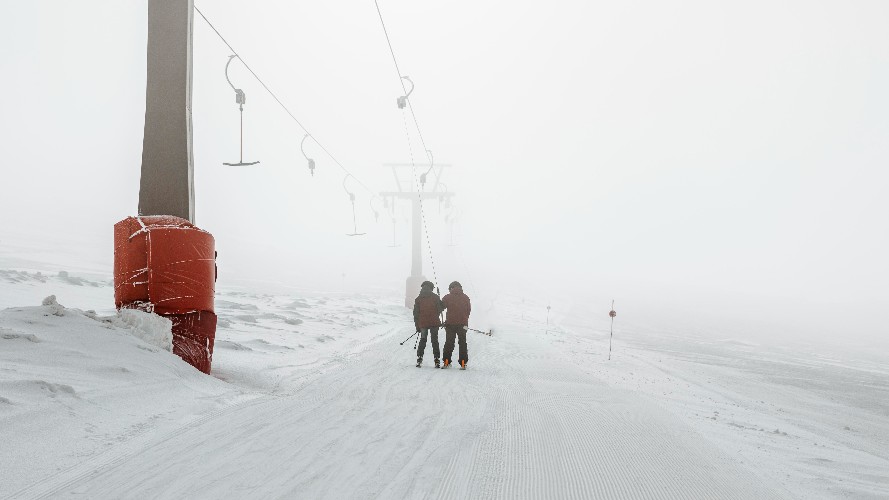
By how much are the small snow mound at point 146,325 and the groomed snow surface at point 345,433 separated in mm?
20

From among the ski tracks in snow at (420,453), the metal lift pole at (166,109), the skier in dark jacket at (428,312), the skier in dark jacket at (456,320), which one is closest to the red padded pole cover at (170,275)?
the metal lift pole at (166,109)

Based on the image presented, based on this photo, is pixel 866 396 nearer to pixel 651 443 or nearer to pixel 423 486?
pixel 651 443

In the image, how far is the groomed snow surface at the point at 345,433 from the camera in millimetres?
4090

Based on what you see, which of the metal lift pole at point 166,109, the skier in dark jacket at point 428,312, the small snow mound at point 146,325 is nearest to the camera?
the small snow mound at point 146,325

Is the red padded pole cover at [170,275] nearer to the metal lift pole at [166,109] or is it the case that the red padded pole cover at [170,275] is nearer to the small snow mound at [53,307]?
the metal lift pole at [166,109]

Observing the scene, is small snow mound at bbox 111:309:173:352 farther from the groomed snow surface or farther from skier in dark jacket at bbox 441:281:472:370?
skier in dark jacket at bbox 441:281:472:370

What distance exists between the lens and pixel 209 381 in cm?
716

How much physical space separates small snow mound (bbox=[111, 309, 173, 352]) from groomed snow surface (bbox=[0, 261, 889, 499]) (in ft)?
0.07

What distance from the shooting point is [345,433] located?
5.39 meters

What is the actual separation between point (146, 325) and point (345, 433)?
3.61 meters

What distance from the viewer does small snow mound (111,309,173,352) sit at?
7.29 meters

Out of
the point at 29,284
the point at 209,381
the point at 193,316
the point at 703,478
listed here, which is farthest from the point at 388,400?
the point at 29,284

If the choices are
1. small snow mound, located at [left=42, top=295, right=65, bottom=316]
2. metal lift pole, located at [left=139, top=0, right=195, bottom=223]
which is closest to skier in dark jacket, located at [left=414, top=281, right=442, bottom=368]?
metal lift pole, located at [left=139, top=0, right=195, bottom=223]

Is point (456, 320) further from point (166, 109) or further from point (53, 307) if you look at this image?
point (53, 307)
